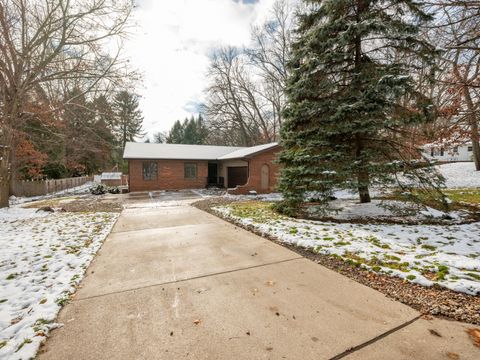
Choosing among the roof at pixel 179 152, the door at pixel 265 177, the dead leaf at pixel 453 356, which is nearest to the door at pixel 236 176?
the roof at pixel 179 152

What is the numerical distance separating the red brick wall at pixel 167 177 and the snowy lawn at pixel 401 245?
1313cm

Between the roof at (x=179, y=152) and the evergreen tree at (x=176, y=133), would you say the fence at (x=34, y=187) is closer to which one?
the roof at (x=179, y=152)

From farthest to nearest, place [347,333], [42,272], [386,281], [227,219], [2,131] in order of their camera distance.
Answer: [2,131] → [227,219] → [42,272] → [386,281] → [347,333]

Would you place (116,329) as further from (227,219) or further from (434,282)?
(227,219)

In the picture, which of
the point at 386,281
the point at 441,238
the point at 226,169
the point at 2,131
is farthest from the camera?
the point at 226,169

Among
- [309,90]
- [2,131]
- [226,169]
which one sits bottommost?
[226,169]

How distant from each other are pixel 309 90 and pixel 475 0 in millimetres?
4392

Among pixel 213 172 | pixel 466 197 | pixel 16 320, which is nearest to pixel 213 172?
pixel 213 172

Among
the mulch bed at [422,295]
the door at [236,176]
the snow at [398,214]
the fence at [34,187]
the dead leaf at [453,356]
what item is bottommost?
the dead leaf at [453,356]

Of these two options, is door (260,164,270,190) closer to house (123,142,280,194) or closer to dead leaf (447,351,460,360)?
house (123,142,280,194)

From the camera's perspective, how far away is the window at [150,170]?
1853 cm

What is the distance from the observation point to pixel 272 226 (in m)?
6.48

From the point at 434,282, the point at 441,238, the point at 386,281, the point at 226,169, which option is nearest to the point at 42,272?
the point at 386,281

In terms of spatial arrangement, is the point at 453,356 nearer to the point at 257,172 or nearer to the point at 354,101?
the point at 354,101
